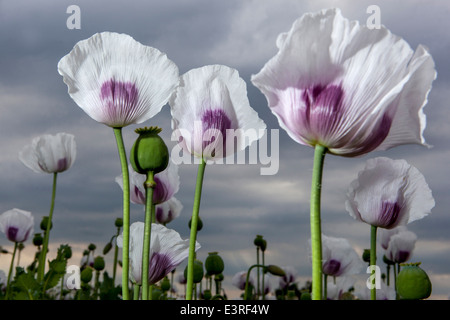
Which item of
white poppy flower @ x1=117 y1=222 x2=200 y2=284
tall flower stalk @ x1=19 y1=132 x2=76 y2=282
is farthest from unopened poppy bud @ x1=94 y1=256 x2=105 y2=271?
white poppy flower @ x1=117 y1=222 x2=200 y2=284

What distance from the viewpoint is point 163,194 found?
1.44 metres

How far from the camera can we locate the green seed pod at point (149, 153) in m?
1.02

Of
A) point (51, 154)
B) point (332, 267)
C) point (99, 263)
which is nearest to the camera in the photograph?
point (332, 267)

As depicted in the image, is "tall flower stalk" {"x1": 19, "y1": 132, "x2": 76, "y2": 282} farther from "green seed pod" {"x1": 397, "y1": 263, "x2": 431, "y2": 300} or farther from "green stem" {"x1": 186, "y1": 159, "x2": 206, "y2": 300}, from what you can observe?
"green seed pod" {"x1": 397, "y1": 263, "x2": 431, "y2": 300}

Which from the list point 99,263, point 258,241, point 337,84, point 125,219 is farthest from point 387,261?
point 337,84

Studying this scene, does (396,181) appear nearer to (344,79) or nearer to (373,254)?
(373,254)

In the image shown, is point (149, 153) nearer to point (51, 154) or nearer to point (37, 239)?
point (51, 154)

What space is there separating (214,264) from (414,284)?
77 cm

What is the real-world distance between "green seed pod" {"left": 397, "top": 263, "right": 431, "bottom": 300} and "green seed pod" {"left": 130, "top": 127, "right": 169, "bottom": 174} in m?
0.66

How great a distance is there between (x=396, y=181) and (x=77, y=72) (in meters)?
0.78

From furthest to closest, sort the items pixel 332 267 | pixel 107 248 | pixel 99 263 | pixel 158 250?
pixel 99 263
pixel 107 248
pixel 332 267
pixel 158 250

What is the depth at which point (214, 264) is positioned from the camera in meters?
1.85

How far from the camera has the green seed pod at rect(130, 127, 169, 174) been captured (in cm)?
102
